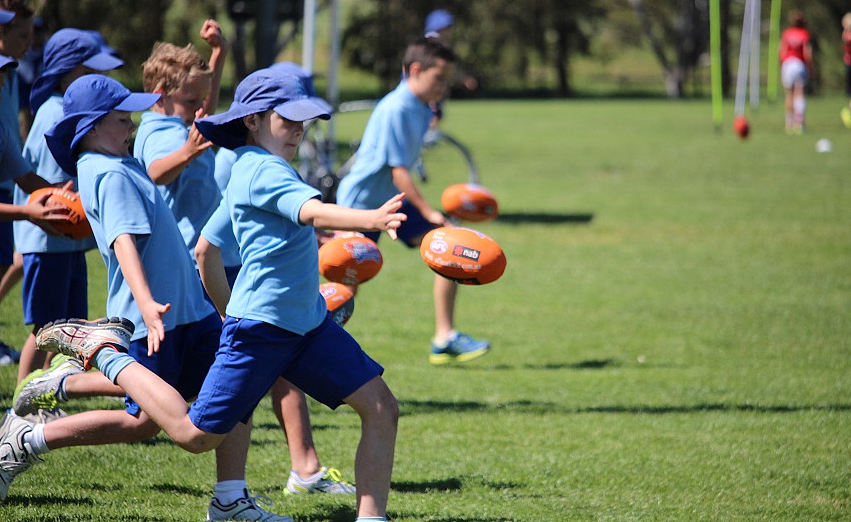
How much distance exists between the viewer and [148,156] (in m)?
4.71

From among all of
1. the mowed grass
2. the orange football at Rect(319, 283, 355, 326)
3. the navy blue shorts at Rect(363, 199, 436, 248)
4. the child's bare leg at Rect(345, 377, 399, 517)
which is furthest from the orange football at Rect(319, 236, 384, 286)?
the navy blue shorts at Rect(363, 199, 436, 248)

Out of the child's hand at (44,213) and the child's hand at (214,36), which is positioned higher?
the child's hand at (214,36)

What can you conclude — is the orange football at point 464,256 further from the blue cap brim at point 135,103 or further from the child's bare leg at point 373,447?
the blue cap brim at point 135,103

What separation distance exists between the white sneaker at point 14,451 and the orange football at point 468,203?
3390 mm

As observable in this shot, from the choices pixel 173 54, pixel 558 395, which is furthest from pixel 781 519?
pixel 173 54

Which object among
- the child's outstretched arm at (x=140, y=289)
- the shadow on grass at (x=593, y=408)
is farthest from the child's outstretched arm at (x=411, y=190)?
the child's outstretched arm at (x=140, y=289)

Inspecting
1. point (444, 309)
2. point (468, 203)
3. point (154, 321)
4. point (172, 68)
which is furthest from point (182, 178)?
point (444, 309)

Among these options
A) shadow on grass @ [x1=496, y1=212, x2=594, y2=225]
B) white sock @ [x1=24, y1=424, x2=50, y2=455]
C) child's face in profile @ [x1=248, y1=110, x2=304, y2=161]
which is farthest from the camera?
shadow on grass @ [x1=496, y1=212, x2=594, y2=225]

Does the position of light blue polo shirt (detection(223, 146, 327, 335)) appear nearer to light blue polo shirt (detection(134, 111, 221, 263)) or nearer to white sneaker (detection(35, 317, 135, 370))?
white sneaker (detection(35, 317, 135, 370))

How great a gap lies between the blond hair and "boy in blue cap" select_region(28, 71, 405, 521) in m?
0.98

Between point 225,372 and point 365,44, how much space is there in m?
46.5

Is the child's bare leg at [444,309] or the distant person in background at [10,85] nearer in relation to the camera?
the distant person in background at [10,85]

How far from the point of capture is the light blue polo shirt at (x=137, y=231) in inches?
153

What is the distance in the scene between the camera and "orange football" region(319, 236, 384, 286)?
4871 mm
